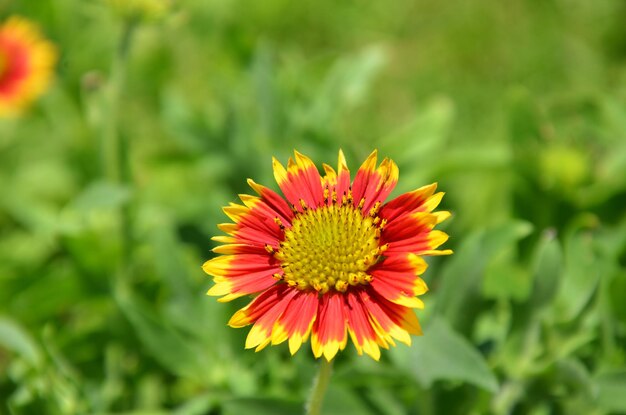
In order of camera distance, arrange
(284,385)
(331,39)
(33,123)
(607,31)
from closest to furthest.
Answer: (284,385) < (33,123) < (607,31) < (331,39)

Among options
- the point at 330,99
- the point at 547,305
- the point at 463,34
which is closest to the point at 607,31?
the point at 463,34

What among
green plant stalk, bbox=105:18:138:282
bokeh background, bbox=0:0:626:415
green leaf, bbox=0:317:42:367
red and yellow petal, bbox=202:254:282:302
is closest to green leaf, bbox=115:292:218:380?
bokeh background, bbox=0:0:626:415

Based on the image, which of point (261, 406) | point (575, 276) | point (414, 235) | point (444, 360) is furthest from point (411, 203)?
point (575, 276)

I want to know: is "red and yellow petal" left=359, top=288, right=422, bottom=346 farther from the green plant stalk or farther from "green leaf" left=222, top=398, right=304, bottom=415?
the green plant stalk

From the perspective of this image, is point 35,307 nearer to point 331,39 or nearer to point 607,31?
point 331,39

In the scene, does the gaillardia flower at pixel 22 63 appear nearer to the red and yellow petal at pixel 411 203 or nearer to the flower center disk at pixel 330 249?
the flower center disk at pixel 330 249

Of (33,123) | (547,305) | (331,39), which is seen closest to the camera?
(547,305)

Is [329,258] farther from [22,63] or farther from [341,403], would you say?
[22,63]
